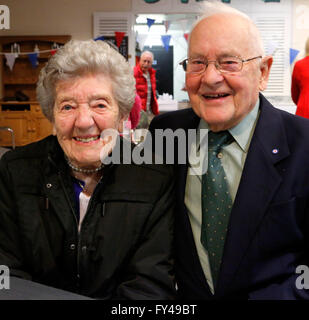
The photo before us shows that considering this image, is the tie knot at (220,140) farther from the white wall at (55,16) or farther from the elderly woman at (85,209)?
the white wall at (55,16)

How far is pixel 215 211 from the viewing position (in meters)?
1.23

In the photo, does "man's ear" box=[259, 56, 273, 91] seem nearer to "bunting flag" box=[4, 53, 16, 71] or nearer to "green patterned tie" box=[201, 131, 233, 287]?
"green patterned tie" box=[201, 131, 233, 287]

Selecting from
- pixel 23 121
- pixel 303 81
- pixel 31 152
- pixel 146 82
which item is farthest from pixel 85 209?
pixel 23 121

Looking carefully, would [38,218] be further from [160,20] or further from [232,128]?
[160,20]

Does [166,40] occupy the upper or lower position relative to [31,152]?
upper

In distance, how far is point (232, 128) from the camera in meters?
1.29

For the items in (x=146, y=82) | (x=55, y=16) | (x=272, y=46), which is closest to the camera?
(x=146, y=82)

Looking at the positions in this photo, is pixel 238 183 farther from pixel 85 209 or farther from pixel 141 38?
pixel 141 38

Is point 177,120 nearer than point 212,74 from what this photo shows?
No

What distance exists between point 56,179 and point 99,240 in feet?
0.76

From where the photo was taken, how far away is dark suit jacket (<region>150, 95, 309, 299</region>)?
46.0 inches

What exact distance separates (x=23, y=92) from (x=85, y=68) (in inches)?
287
